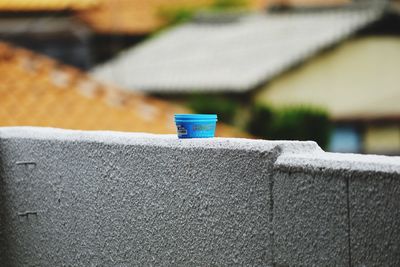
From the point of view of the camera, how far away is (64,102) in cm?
1089

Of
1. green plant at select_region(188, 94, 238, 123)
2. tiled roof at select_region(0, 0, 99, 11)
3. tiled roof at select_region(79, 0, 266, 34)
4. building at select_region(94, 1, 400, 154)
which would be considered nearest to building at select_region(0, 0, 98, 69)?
tiled roof at select_region(0, 0, 99, 11)

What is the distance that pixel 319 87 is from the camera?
21469 millimetres

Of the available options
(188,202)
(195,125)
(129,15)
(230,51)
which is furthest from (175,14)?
(188,202)

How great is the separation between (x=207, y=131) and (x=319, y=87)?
58.6ft

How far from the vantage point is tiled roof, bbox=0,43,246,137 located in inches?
402

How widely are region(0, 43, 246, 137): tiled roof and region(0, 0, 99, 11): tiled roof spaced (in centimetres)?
1434

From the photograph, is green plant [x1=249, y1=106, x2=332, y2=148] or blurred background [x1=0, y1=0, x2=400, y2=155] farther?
green plant [x1=249, y1=106, x2=332, y2=148]

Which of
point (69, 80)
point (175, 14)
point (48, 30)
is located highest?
point (175, 14)

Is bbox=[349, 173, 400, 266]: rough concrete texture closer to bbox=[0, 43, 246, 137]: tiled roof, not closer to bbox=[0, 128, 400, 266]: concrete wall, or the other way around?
bbox=[0, 128, 400, 266]: concrete wall

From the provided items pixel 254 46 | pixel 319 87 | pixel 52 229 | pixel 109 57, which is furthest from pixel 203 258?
pixel 109 57

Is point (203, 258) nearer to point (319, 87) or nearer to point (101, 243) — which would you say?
point (101, 243)

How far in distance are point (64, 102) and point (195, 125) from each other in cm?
723

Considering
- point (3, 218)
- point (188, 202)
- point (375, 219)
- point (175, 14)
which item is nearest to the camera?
point (375, 219)

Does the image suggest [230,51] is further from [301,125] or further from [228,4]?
[228,4]
